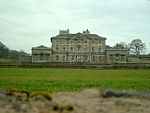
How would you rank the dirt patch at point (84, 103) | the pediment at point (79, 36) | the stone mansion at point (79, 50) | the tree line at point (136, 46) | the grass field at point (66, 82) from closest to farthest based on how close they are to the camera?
the dirt patch at point (84, 103) < the grass field at point (66, 82) < the stone mansion at point (79, 50) < the pediment at point (79, 36) < the tree line at point (136, 46)

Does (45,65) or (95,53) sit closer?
(45,65)

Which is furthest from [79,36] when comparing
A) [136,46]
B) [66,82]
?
[66,82]

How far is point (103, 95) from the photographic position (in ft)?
13.2

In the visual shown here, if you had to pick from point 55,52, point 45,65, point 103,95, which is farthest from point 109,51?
point 103,95

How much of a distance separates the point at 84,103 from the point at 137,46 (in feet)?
334

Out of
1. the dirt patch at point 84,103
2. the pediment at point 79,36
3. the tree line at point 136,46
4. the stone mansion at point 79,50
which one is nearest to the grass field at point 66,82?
the dirt patch at point 84,103

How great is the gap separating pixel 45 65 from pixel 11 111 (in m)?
45.3

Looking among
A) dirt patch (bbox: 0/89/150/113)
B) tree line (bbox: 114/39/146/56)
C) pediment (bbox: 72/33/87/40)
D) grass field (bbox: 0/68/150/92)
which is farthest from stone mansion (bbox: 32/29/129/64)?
dirt patch (bbox: 0/89/150/113)

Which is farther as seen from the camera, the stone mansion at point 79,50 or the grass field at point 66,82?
the stone mansion at point 79,50

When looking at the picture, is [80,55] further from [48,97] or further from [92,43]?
[48,97]

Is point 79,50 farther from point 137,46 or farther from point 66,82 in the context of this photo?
point 66,82

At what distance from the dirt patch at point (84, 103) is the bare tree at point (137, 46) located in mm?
99523

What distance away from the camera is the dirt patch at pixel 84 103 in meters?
2.96

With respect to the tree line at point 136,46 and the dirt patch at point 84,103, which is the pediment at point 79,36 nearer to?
the tree line at point 136,46
